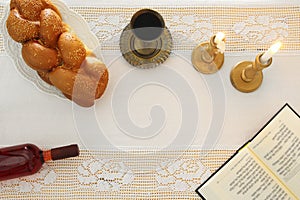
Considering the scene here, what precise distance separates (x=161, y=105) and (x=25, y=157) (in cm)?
28

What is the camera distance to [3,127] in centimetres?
93

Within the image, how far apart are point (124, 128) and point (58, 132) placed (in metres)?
0.13

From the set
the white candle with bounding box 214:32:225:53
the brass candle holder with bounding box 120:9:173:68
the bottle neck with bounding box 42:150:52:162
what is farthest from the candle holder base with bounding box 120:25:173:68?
the bottle neck with bounding box 42:150:52:162

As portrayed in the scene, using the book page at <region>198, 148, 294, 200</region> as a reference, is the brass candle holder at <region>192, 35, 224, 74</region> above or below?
above

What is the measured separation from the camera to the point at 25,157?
881 mm

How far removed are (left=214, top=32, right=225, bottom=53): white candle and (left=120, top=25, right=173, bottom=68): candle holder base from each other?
10 cm

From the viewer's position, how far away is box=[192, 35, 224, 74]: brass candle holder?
0.93 meters

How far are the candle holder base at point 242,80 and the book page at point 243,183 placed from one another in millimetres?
124

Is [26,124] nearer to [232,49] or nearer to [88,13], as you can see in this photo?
[88,13]

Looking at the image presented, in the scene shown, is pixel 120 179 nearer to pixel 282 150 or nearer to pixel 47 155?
pixel 47 155

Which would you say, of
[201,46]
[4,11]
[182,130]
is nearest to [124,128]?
[182,130]

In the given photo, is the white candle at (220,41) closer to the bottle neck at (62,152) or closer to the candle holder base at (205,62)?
the candle holder base at (205,62)

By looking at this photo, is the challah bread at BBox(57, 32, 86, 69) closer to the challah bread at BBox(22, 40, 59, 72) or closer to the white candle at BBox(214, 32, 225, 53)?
the challah bread at BBox(22, 40, 59, 72)

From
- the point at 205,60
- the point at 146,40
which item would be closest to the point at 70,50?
the point at 146,40
